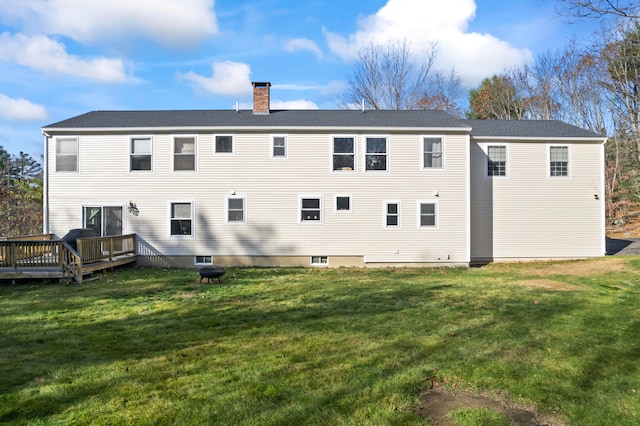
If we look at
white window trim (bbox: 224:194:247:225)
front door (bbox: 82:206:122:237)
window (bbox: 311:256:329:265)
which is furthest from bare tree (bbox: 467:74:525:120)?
front door (bbox: 82:206:122:237)

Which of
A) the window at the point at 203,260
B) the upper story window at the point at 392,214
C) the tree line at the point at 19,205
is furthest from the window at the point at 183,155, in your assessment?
the tree line at the point at 19,205

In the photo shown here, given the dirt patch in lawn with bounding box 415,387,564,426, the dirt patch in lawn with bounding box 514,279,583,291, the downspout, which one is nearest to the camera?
the dirt patch in lawn with bounding box 415,387,564,426

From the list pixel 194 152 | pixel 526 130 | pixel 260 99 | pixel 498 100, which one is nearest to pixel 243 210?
pixel 194 152

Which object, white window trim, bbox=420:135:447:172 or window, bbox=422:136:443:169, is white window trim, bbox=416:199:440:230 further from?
window, bbox=422:136:443:169

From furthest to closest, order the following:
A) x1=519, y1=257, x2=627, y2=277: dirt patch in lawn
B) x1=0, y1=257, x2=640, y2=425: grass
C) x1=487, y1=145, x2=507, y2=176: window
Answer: x1=487, y1=145, x2=507, y2=176: window
x1=519, y1=257, x2=627, y2=277: dirt patch in lawn
x1=0, y1=257, x2=640, y2=425: grass

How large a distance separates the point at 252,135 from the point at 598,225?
1445 cm

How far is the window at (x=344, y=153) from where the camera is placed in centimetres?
1566

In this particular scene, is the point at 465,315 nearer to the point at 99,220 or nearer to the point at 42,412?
the point at 42,412

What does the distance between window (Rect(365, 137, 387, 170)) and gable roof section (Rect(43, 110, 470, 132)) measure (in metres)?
0.56

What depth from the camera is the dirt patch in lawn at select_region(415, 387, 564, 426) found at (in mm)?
3619

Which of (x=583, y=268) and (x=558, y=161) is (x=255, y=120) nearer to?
(x=558, y=161)

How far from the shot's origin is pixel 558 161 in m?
16.7

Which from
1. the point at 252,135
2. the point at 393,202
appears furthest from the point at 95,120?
the point at 393,202

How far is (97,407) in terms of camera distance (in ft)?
12.7
